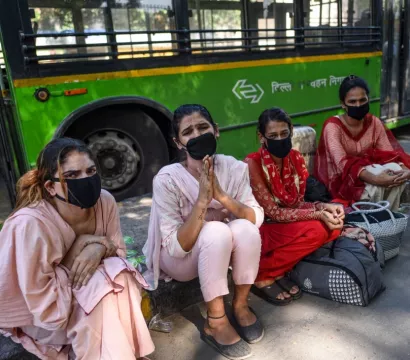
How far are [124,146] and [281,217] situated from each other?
2.06 metres

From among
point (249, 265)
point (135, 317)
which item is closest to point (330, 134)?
point (249, 265)

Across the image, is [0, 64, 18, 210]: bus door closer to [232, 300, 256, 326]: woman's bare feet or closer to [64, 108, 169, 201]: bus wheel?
[64, 108, 169, 201]: bus wheel

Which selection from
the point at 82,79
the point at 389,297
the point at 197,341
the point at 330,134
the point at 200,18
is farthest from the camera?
the point at 200,18

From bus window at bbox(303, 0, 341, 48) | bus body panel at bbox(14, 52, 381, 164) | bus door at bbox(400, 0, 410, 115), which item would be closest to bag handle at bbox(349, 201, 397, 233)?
bus body panel at bbox(14, 52, 381, 164)

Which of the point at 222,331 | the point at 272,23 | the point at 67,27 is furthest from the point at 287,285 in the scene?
the point at 272,23

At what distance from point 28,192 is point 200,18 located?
9.63 feet

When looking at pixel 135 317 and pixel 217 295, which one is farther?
pixel 217 295

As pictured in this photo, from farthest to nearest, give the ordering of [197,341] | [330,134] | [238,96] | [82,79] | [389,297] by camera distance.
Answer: [238,96] → [82,79] → [330,134] → [389,297] → [197,341]

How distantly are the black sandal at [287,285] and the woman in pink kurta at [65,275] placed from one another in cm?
96

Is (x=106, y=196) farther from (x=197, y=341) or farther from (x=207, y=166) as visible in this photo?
(x=197, y=341)

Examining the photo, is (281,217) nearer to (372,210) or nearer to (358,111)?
(372,210)

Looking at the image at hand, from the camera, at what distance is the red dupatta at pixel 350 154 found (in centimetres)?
307

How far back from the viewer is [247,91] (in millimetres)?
4523

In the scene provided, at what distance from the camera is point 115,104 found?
12.5 ft
